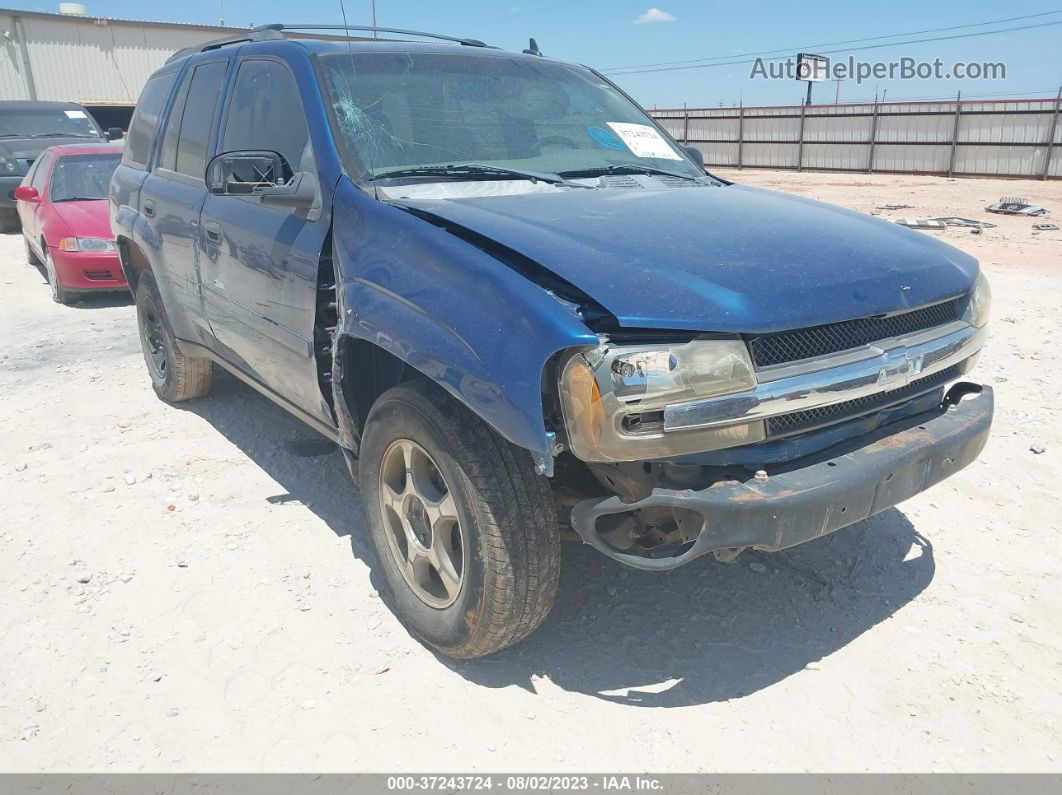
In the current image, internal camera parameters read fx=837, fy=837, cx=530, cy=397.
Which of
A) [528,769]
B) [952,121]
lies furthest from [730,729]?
[952,121]

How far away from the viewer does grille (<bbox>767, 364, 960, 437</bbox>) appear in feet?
7.94

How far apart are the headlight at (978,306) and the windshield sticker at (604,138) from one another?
1.58m

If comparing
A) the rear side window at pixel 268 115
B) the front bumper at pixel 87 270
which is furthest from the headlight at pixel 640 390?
the front bumper at pixel 87 270

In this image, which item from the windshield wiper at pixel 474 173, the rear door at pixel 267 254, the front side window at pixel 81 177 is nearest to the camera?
the windshield wiper at pixel 474 173

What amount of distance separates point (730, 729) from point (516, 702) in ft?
2.23

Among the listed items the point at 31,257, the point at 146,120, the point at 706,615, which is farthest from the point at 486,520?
the point at 31,257

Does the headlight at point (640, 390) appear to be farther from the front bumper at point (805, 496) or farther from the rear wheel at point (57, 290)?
the rear wheel at point (57, 290)

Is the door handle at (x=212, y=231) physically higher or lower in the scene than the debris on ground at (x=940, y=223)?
higher

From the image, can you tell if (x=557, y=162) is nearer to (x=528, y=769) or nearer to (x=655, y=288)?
(x=655, y=288)

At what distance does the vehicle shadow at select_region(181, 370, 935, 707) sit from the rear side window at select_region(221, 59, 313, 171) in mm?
1668

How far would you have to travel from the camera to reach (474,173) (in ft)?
10.5

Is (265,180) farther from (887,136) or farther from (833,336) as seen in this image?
(887,136)

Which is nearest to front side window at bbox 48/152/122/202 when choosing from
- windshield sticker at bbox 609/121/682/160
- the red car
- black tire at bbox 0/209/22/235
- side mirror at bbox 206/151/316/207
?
the red car

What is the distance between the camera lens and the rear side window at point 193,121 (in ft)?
13.6
